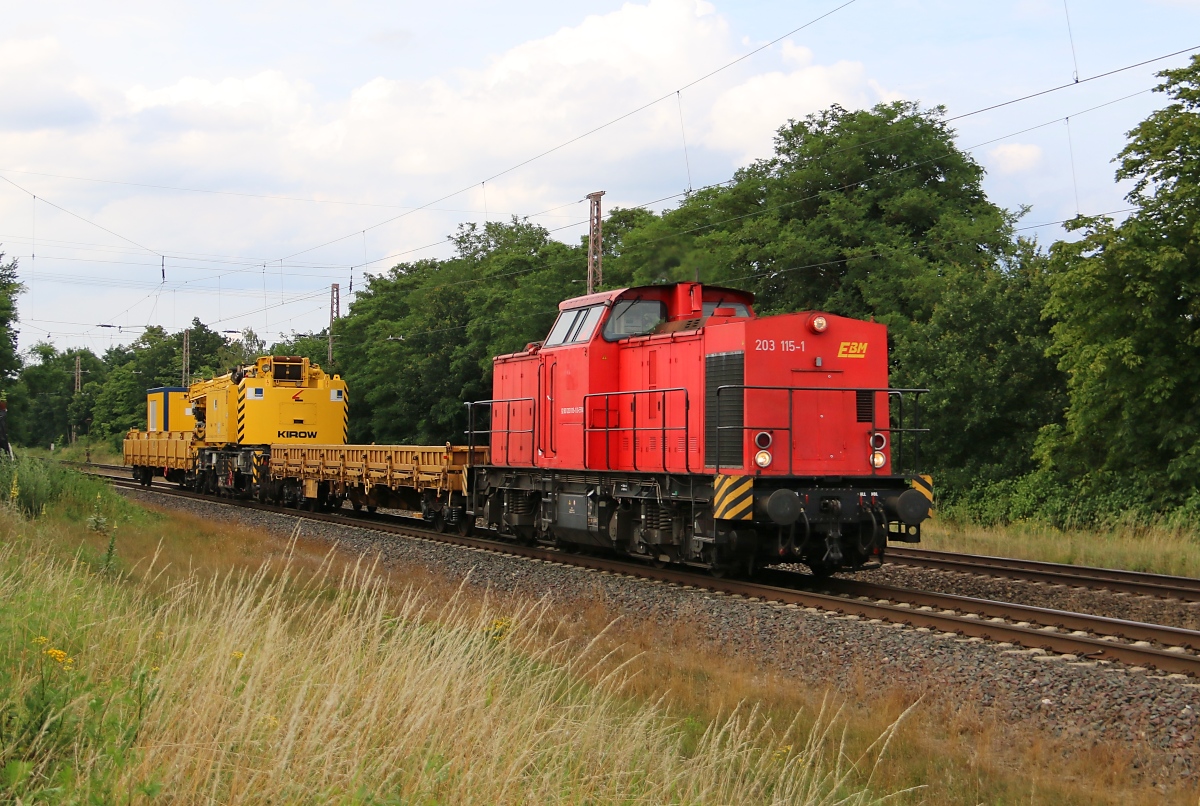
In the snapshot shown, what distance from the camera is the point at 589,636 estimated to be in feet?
30.9

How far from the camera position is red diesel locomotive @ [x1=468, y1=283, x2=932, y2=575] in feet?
38.2

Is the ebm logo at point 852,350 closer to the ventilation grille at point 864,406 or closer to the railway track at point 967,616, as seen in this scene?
the ventilation grille at point 864,406

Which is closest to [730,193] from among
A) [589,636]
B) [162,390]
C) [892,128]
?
[892,128]

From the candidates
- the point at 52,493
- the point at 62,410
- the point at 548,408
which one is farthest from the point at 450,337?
the point at 62,410

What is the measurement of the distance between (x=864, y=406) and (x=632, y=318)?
3.28 m

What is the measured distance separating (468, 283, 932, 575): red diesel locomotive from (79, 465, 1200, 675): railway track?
0.35 meters

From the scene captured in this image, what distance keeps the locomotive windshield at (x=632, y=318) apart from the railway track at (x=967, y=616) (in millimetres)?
3062

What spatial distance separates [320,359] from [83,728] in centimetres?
5387

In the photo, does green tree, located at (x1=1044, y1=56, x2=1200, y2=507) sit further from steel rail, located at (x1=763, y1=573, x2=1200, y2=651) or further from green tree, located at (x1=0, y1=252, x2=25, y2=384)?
green tree, located at (x1=0, y1=252, x2=25, y2=384)

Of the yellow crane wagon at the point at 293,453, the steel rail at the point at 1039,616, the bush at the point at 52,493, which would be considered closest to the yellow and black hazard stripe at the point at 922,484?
the steel rail at the point at 1039,616

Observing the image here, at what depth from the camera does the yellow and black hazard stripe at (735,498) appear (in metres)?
11.2

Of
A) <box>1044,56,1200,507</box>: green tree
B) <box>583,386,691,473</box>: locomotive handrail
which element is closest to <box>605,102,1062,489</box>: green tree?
<box>1044,56,1200,507</box>: green tree

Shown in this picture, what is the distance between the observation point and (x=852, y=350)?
1252 cm

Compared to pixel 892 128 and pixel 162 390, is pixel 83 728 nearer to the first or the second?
pixel 892 128
